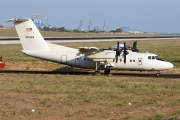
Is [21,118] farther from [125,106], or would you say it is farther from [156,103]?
[156,103]

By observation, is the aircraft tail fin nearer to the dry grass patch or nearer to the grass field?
the grass field

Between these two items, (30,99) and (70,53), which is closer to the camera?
(30,99)

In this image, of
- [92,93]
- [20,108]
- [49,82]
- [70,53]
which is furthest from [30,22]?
[20,108]

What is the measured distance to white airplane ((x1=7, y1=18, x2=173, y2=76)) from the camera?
35656 mm

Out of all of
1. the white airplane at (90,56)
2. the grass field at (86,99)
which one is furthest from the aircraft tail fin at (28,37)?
the grass field at (86,99)

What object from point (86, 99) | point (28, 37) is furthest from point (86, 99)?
point (28, 37)

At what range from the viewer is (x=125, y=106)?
19969 millimetres

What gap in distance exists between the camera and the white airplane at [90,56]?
35.7 meters

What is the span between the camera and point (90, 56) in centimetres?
3575

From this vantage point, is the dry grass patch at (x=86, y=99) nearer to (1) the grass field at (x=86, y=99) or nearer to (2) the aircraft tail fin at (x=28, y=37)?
(1) the grass field at (x=86, y=99)

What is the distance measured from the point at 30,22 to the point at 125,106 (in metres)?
19.7

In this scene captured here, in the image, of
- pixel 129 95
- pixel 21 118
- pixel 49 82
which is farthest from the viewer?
pixel 49 82

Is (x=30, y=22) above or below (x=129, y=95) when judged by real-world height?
above

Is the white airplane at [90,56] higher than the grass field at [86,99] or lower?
higher
